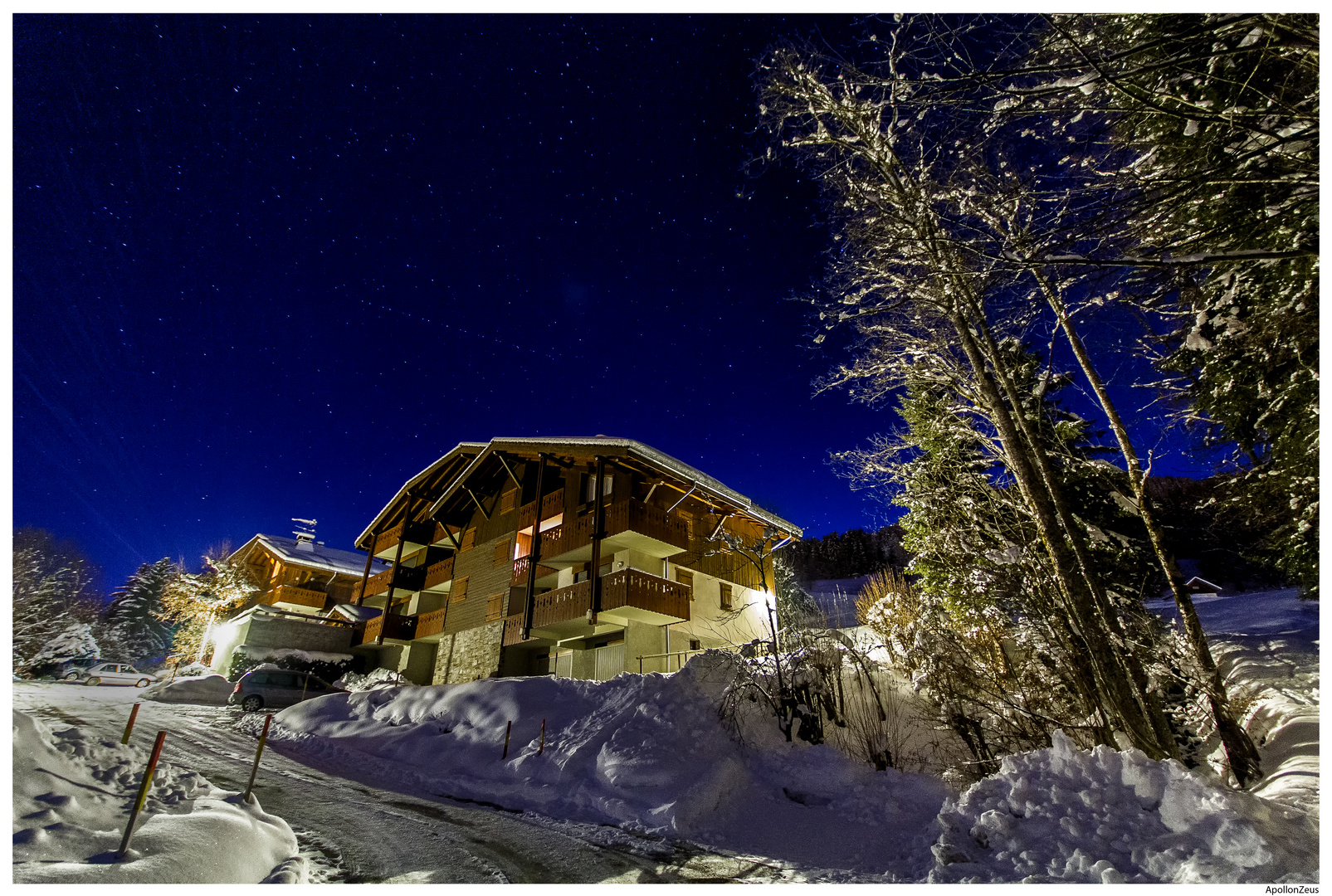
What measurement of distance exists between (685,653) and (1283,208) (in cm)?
1665

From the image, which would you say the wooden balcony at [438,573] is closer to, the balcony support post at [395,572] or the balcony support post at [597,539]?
the balcony support post at [395,572]

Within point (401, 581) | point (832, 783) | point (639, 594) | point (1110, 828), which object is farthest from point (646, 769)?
point (401, 581)

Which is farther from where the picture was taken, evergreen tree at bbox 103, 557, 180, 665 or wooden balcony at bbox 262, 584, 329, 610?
evergreen tree at bbox 103, 557, 180, 665

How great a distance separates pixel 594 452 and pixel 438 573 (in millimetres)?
12564

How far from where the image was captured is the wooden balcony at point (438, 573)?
26.0 meters

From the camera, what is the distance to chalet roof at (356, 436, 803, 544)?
63.4ft

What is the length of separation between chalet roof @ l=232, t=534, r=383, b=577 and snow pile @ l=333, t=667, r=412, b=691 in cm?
1209

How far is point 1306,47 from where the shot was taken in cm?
404

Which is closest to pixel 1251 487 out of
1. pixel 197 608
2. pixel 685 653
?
pixel 685 653

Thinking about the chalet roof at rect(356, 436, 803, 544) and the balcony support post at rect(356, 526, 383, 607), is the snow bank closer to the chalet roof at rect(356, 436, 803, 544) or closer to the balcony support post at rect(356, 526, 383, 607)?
the balcony support post at rect(356, 526, 383, 607)

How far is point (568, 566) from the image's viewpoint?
70.1 feet

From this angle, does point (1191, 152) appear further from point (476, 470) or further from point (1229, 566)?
point (1229, 566)

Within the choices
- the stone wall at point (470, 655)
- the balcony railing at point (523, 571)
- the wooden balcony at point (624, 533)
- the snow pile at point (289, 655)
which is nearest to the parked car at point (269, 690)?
the stone wall at point (470, 655)

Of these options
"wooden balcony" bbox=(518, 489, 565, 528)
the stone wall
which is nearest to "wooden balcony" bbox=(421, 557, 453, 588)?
the stone wall
